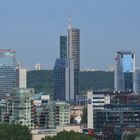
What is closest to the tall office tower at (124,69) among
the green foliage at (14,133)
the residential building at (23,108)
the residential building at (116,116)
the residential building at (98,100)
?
the residential building at (98,100)

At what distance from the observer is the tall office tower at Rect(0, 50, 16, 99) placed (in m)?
181

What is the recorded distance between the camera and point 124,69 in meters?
194

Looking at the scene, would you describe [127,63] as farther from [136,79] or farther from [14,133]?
[14,133]

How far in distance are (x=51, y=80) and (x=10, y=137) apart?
436 ft

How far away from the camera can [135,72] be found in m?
197

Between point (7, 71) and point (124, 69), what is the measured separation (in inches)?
954

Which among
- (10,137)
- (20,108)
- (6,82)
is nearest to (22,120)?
(20,108)

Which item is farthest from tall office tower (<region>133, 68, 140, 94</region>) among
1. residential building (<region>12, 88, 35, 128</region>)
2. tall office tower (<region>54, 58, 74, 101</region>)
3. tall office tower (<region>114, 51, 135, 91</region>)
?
residential building (<region>12, 88, 35, 128</region>)

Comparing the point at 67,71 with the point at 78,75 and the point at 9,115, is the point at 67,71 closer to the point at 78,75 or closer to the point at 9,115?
the point at 78,75

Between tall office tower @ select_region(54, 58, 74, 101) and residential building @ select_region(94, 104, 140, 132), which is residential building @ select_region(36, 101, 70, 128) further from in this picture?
tall office tower @ select_region(54, 58, 74, 101)

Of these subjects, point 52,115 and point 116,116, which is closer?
point 52,115

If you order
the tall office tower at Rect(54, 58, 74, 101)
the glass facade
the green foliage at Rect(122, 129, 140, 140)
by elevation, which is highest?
the glass facade

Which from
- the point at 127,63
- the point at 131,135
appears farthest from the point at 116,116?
the point at 127,63

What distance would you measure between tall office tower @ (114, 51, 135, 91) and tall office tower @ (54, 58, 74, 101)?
382 inches
